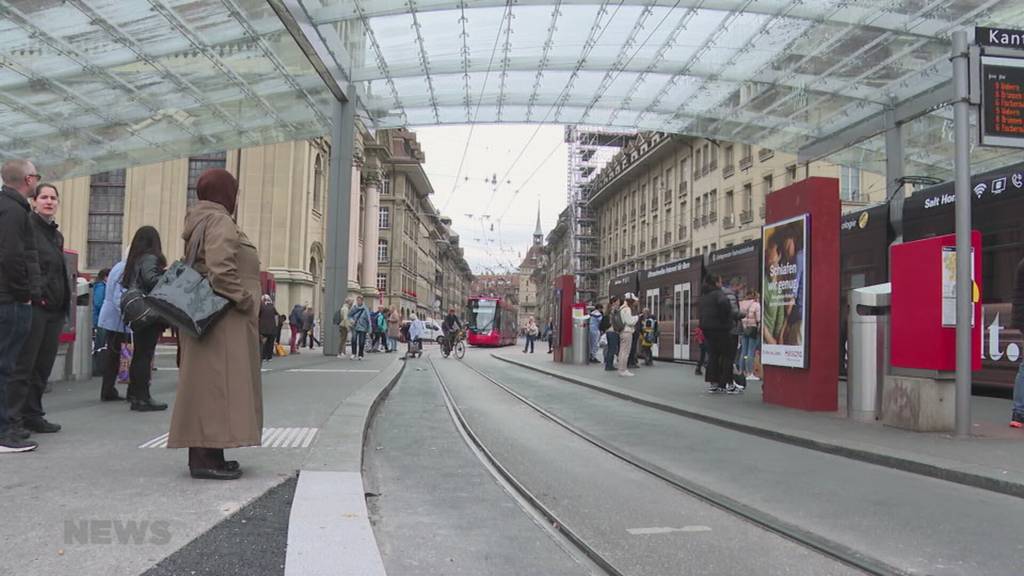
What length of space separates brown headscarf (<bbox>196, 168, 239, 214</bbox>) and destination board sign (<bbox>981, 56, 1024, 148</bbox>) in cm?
694

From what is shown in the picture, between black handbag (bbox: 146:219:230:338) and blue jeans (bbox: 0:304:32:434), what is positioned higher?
black handbag (bbox: 146:219:230:338)

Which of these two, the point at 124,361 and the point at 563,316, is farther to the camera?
the point at 563,316

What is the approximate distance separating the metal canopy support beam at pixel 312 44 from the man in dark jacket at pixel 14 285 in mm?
11511

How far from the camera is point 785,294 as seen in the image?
928 cm

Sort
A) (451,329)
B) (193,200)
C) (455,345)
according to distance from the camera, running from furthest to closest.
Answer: (193,200) → (455,345) → (451,329)

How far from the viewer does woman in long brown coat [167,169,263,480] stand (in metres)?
4.10

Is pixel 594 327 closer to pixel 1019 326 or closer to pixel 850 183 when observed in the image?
pixel 1019 326

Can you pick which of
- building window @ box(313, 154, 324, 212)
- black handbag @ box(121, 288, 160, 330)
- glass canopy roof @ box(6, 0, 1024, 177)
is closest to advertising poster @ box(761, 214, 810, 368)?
black handbag @ box(121, 288, 160, 330)

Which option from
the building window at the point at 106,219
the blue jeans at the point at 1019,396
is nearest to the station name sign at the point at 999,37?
the blue jeans at the point at 1019,396

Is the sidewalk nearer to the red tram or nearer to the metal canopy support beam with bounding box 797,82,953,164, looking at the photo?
the metal canopy support beam with bounding box 797,82,953,164

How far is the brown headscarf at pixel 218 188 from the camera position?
Answer: 14.6 ft

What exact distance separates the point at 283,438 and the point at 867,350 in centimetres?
623

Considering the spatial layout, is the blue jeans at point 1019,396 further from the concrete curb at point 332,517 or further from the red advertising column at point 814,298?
the concrete curb at point 332,517

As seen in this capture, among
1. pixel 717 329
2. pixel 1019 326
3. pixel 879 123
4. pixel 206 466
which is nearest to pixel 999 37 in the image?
pixel 1019 326
